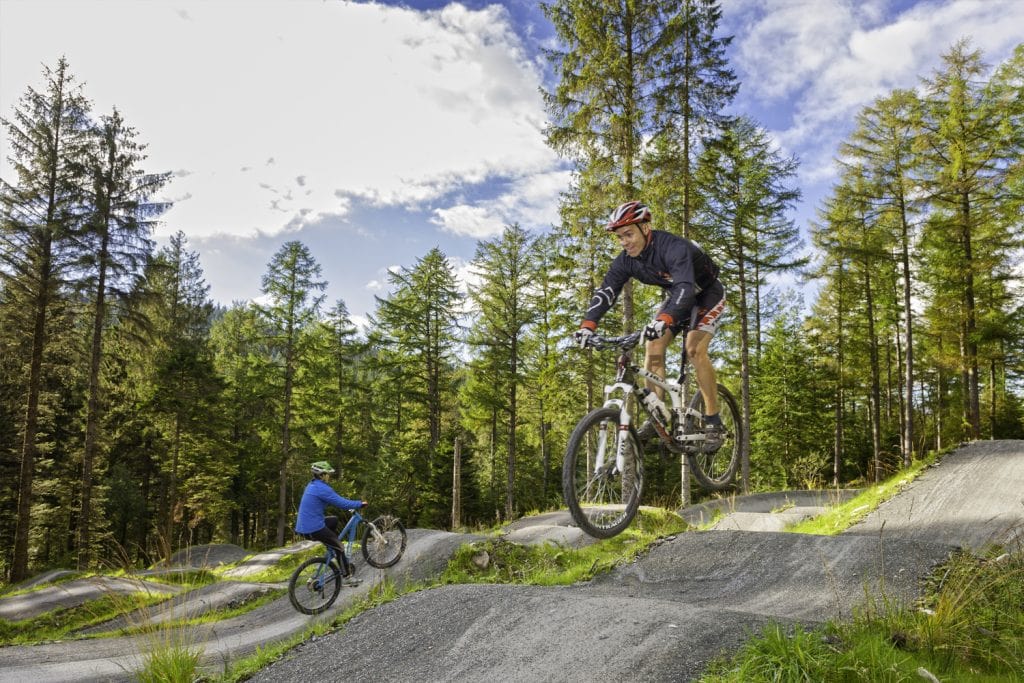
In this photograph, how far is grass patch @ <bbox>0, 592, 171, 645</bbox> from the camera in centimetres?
1295

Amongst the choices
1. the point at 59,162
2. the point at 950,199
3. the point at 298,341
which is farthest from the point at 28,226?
the point at 950,199

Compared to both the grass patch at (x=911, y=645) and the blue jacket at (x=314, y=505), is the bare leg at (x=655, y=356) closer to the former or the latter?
the grass patch at (x=911, y=645)

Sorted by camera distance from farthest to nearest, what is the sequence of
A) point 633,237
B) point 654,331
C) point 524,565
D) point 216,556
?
point 216,556 < point 524,565 < point 633,237 < point 654,331

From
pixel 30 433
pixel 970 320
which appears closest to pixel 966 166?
pixel 970 320

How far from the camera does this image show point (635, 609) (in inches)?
208

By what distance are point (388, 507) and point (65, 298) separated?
17744 millimetres

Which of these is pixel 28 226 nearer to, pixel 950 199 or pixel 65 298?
pixel 65 298

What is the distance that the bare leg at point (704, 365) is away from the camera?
424 centimetres

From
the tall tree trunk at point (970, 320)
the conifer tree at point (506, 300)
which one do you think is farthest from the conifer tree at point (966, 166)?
the conifer tree at point (506, 300)

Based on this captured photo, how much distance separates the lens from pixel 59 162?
19.9m

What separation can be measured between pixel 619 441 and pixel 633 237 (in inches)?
57.9

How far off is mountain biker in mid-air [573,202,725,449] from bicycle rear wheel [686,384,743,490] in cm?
24

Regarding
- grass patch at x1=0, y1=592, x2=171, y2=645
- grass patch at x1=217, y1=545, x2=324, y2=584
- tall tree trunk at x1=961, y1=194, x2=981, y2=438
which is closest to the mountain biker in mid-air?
grass patch at x1=0, y1=592, x2=171, y2=645

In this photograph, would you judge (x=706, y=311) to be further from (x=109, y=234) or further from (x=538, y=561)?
(x=109, y=234)
